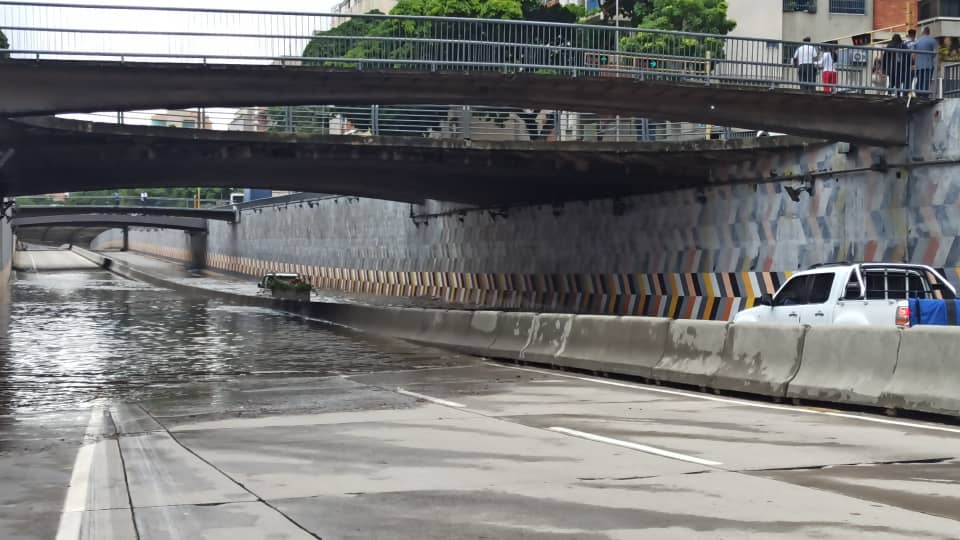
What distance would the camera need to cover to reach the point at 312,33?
98.5 ft

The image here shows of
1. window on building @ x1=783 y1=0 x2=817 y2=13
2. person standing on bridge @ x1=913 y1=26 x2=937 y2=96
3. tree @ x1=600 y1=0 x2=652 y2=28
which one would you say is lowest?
person standing on bridge @ x1=913 y1=26 x2=937 y2=96

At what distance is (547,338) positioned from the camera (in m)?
22.4

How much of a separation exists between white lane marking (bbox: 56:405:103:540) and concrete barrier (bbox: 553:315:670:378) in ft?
27.5

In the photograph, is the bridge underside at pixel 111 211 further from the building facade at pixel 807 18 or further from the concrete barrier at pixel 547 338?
the concrete barrier at pixel 547 338

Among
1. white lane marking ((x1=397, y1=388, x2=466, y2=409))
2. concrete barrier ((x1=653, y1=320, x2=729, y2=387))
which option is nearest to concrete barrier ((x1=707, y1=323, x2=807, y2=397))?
concrete barrier ((x1=653, y1=320, x2=729, y2=387))

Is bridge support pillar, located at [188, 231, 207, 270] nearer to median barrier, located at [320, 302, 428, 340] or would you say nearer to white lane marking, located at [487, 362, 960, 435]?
median barrier, located at [320, 302, 428, 340]

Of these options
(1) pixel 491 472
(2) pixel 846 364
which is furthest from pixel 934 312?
(1) pixel 491 472

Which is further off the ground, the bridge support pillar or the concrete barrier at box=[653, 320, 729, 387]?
the concrete barrier at box=[653, 320, 729, 387]

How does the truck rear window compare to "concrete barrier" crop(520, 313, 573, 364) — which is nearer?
the truck rear window

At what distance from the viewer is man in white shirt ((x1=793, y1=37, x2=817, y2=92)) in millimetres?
30562

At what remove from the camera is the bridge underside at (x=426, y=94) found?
26.8 meters

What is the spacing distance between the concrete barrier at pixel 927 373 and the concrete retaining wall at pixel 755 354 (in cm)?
1

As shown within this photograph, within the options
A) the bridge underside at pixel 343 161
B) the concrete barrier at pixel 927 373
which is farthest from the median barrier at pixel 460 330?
the concrete barrier at pixel 927 373

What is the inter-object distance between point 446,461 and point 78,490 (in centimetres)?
299
